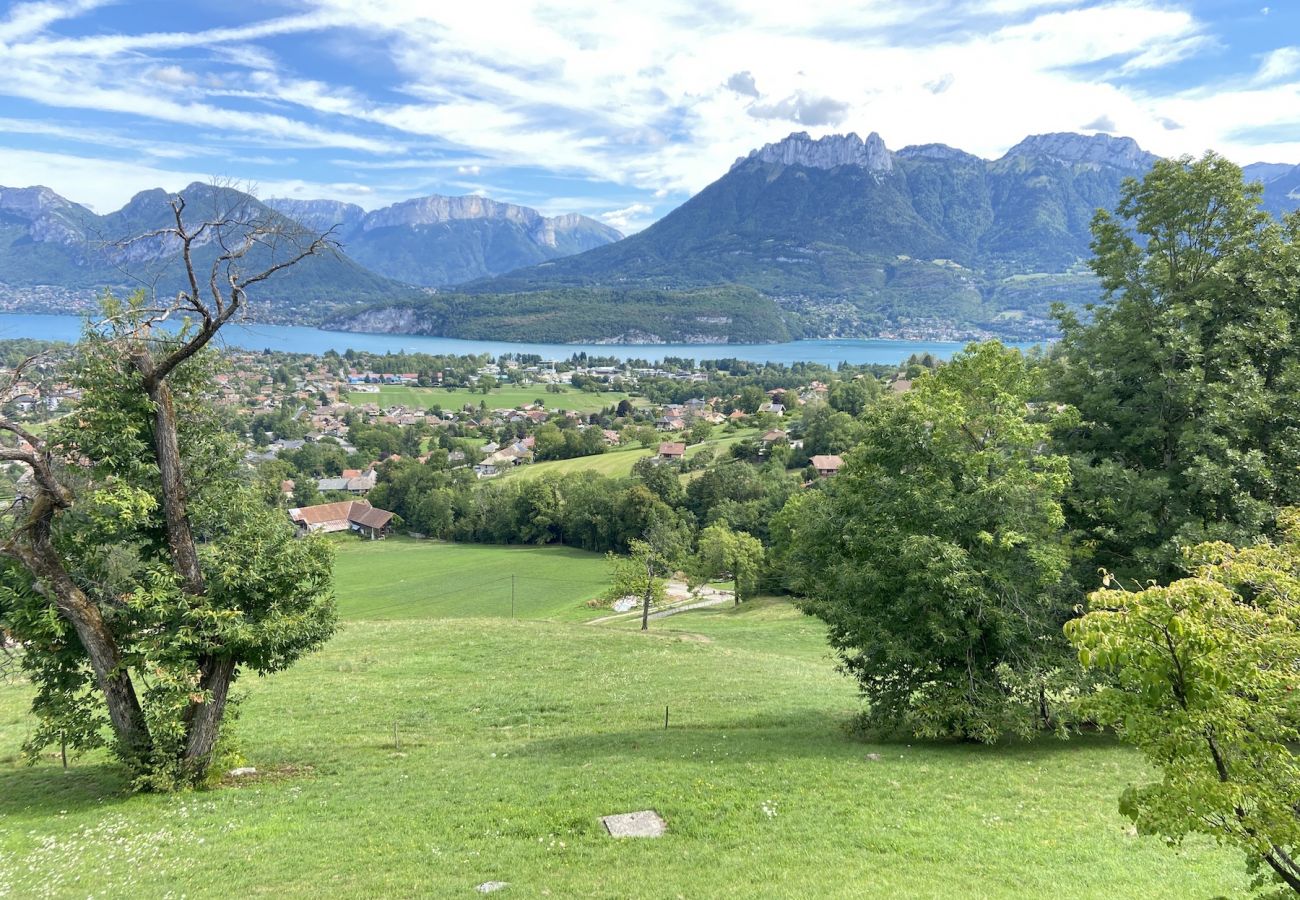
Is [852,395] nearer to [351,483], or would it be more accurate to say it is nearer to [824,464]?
[824,464]

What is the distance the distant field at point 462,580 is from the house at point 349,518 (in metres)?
9.31

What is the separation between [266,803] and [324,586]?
4218 mm

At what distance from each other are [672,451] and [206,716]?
353ft

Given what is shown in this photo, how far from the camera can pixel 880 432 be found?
17.5m

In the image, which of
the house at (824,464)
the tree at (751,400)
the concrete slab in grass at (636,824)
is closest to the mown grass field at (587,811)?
the concrete slab in grass at (636,824)

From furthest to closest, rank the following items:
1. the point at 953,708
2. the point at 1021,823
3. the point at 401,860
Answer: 1. the point at 953,708
2. the point at 1021,823
3. the point at 401,860

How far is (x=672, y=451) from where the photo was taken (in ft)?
396

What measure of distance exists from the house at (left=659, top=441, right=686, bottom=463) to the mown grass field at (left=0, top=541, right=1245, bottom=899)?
9352cm

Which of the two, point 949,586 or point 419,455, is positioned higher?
point 949,586

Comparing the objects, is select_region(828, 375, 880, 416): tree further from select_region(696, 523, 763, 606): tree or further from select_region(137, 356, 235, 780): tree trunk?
select_region(137, 356, 235, 780): tree trunk

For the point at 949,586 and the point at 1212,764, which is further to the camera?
the point at 949,586

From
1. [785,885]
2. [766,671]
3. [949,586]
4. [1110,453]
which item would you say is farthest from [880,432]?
[766,671]

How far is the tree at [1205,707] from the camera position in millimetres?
5730

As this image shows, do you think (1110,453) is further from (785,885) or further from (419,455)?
(419,455)
